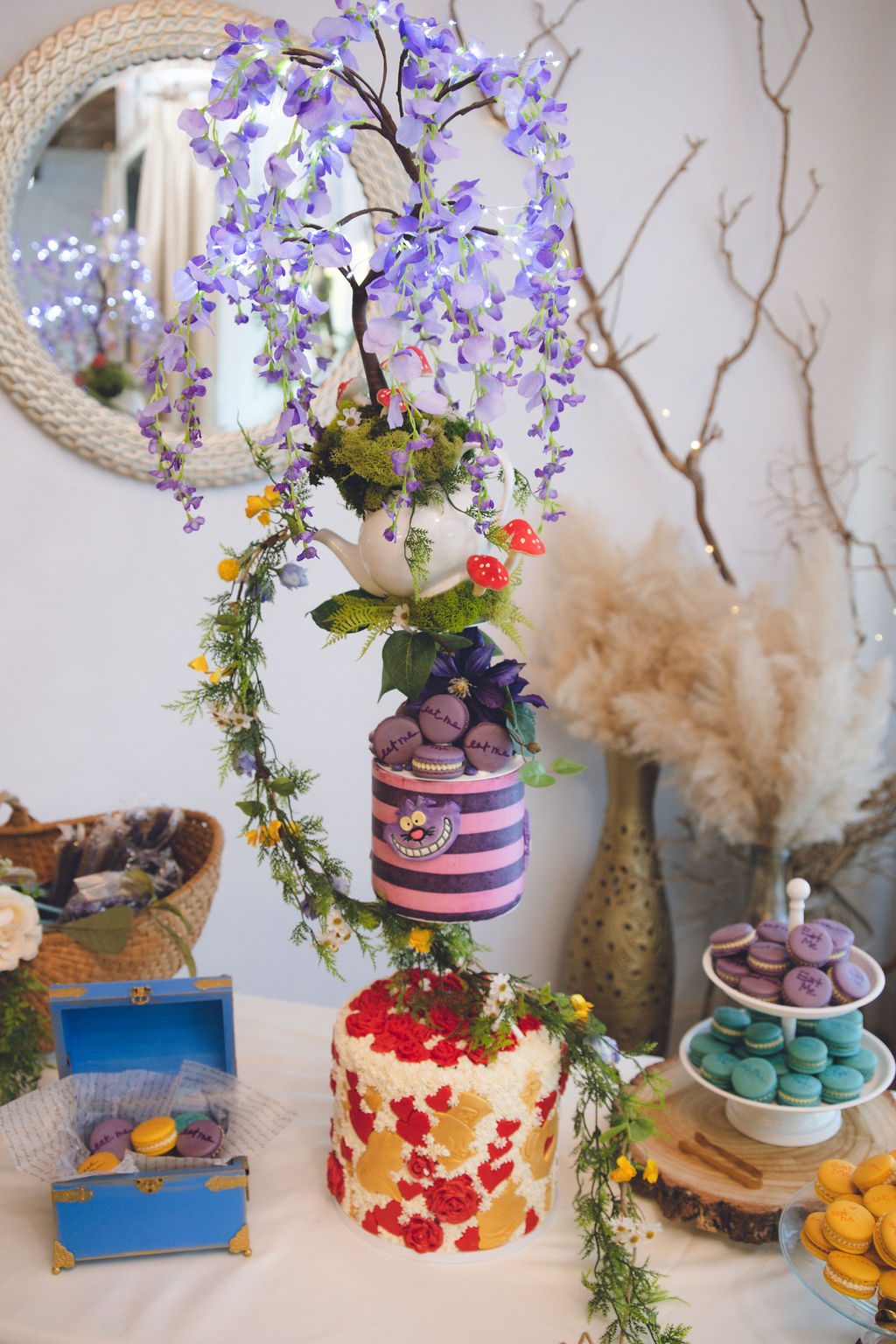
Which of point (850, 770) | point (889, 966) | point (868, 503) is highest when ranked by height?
point (868, 503)

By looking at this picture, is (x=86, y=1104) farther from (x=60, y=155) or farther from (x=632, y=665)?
(x=60, y=155)

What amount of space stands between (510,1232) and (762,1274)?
247 millimetres

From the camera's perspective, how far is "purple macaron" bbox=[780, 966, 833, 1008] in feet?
3.55

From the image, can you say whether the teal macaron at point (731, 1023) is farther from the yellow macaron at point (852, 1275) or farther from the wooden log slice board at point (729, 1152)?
the yellow macaron at point (852, 1275)

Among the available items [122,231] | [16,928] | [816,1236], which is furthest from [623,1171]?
[122,231]

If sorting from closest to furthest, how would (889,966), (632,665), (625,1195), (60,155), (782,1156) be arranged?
(625,1195)
(782,1156)
(60,155)
(632,665)
(889,966)

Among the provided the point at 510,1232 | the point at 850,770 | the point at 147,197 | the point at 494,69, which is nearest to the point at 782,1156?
the point at 510,1232

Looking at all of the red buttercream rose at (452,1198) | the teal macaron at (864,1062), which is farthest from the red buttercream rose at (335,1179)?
the teal macaron at (864,1062)

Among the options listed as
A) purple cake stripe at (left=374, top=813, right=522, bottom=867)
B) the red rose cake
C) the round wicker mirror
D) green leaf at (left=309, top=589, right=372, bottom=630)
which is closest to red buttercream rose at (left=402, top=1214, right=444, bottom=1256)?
the red rose cake

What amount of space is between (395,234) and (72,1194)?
35.3 inches

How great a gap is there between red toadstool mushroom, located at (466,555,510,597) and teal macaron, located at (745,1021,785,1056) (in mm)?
570

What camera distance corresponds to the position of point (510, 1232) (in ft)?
3.43

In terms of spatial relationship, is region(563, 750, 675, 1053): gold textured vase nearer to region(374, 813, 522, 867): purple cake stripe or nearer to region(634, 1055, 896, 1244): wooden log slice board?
region(634, 1055, 896, 1244): wooden log slice board

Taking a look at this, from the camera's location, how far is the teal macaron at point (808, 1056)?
1.09m
